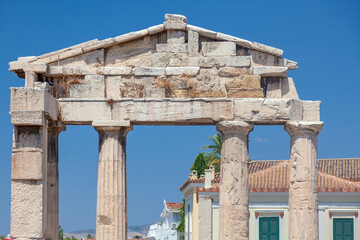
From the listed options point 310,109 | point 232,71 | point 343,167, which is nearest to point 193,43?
point 232,71

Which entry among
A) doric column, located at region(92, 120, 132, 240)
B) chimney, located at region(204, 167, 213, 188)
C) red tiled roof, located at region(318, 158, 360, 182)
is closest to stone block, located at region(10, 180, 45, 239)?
doric column, located at region(92, 120, 132, 240)

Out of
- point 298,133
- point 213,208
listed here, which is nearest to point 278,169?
point 213,208

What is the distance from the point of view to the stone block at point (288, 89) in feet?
72.8

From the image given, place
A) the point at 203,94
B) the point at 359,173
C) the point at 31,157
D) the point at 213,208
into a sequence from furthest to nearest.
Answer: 1. the point at 359,173
2. the point at 213,208
3. the point at 203,94
4. the point at 31,157

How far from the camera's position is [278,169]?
3912cm

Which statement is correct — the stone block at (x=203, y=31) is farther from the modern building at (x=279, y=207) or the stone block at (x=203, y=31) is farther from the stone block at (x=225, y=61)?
the modern building at (x=279, y=207)

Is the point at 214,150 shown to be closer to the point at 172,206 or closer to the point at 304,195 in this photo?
the point at 172,206

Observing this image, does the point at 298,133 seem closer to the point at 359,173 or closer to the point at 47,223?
the point at 47,223

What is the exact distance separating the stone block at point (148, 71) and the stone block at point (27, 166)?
3.70 meters

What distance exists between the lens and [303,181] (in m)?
21.4

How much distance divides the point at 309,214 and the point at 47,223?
759cm

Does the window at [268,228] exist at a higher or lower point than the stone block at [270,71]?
lower

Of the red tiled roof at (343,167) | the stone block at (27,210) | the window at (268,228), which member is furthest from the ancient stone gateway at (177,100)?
the red tiled roof at (343,167)

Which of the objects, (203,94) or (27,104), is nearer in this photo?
A: (27,104)
